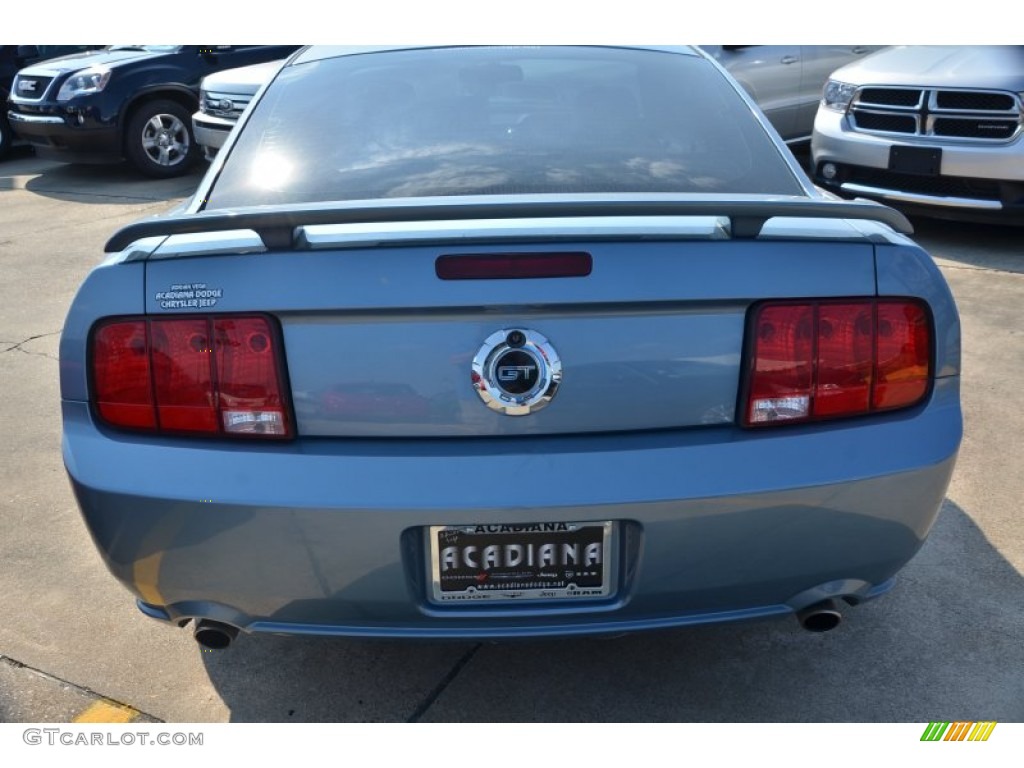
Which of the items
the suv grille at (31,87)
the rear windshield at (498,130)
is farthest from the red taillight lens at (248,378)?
the suv grille at (31,87)

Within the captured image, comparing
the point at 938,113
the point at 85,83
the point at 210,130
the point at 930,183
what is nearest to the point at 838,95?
the point at 938,113

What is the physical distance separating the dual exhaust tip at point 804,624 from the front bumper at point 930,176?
4.91m

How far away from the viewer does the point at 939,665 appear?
2.67 m

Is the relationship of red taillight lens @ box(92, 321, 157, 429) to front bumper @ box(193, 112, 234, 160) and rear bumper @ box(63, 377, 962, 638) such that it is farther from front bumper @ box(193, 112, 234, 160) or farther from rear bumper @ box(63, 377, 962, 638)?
front bumper @ box(193, 112, 234, 160)

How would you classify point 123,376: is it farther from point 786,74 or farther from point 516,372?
point 786,74

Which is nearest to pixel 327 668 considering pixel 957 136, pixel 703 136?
pixel 703 136

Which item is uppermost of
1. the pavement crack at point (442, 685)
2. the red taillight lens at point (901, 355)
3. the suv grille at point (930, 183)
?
the red taillight lens at point (901, 355)

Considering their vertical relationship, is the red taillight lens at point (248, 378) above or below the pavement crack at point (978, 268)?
above

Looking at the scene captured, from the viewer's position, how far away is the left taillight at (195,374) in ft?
6.79

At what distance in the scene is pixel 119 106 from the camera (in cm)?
1010

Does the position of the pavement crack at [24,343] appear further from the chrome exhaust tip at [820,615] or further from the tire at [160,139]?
the tire at [160,139]

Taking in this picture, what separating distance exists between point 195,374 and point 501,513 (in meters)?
0.68

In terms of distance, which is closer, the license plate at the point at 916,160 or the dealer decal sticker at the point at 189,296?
the dealer decal sticker at the point at 189,296

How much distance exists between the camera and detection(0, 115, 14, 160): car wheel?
40.1 ft
